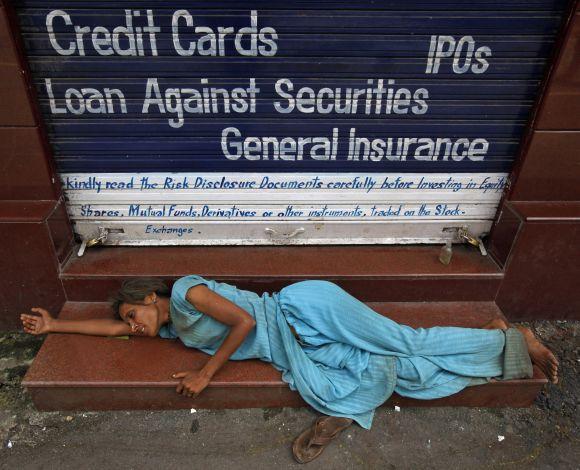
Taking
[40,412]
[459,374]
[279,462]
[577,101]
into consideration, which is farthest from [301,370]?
[577,101]

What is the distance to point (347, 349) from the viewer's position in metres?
2.59

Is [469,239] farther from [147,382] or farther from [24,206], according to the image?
[24,206]

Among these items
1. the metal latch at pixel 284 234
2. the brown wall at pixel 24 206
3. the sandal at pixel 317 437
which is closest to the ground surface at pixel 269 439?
the sandal at pixel 317 437

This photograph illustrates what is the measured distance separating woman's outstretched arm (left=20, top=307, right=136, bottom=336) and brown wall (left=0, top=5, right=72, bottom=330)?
299 millimetres

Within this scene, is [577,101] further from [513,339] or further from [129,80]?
[129,80]

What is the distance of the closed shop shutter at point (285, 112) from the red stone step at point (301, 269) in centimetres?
11

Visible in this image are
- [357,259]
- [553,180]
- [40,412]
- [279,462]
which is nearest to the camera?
[279,462]

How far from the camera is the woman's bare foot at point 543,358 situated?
2.55 meters

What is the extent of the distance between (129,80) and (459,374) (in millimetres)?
2474

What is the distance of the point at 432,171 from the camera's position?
120 inches

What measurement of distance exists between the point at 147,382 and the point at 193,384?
258 millimetres

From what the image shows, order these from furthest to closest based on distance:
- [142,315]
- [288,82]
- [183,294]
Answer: [288,82]
[142,315]
[183,294]

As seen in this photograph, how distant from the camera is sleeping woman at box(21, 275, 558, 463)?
8.20ft

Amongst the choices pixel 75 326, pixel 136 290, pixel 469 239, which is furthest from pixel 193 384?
pixel 469 239
